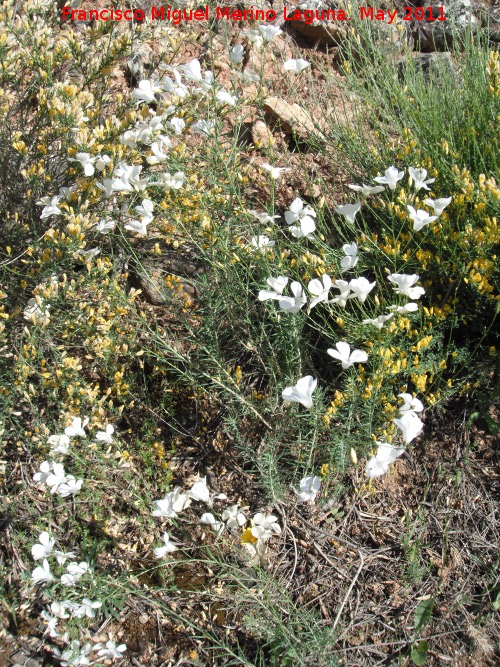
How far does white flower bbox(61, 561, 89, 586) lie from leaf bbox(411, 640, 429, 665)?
1277 mm

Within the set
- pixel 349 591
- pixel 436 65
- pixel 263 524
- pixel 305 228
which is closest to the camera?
pixel 263 524

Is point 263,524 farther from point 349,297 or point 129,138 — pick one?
point 129,138

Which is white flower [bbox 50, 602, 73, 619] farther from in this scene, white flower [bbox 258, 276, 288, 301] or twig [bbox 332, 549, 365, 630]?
white flower [bbox 258, 276, 288, 301]

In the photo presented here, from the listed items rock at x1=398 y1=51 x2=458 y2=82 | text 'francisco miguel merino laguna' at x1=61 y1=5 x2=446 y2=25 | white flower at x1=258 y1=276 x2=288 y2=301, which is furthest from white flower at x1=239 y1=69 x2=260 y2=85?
text 'francisco miguel merino laguna' at x1=61 y1=5 x2=446 y2=25

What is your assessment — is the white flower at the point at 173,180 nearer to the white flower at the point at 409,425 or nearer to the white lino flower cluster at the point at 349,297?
the white lino flower cluster at the point at 349,297

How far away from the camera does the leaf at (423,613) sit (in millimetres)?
2164

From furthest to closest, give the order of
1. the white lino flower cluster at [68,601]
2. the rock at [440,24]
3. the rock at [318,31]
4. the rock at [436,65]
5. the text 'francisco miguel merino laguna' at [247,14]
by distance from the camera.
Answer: the rock at [318,31], the rock at [440,24], the text 'francisco miguel merino laguna' at [247,14], the rock at [436,65], the white lino flower cluster at [68,601]

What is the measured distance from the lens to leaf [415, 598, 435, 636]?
7.10 ft

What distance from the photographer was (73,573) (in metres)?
2.11

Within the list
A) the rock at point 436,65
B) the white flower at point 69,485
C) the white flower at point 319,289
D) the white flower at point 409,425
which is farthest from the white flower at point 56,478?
the rock at point 436,65

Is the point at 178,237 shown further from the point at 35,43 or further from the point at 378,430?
the point at 378,430

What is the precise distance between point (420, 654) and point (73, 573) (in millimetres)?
1343

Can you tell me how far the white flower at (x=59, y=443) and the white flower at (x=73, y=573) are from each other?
42 cm

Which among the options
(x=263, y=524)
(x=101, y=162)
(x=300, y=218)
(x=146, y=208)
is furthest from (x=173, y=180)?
(x=263, y=524)
